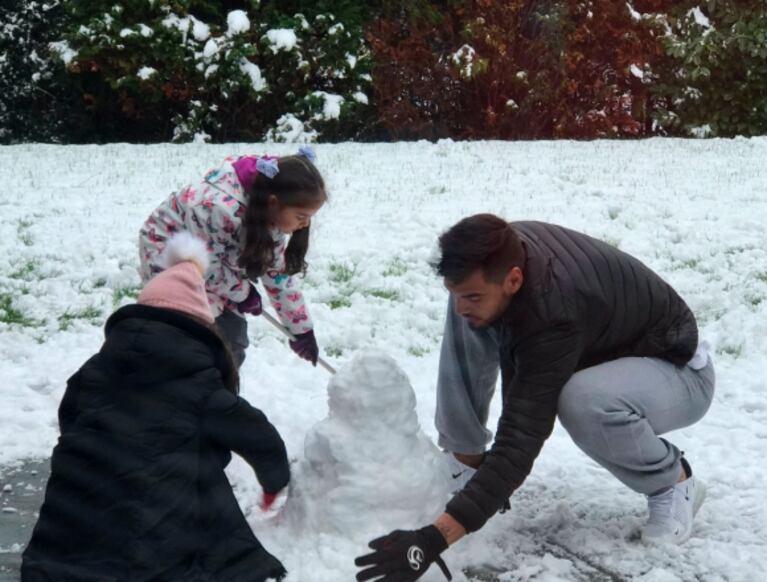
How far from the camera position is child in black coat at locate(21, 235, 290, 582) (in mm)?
2352

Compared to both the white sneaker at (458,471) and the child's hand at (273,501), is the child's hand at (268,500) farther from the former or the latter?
the white sneaker at (458,471)

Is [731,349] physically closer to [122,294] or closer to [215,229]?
[215,229]

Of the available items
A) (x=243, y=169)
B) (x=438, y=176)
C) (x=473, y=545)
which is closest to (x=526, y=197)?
(x=438, y=176)

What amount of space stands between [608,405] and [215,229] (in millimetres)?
→ 1372

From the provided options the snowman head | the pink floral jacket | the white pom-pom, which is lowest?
the snowman head

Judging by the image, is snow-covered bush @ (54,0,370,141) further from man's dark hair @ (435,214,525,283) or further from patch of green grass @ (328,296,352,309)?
man's dark hair @ (435,214,525,283)

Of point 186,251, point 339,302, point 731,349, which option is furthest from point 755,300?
point 186,251

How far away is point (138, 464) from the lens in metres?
2.36

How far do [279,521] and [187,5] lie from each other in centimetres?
940

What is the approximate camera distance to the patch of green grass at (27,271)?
5.55m

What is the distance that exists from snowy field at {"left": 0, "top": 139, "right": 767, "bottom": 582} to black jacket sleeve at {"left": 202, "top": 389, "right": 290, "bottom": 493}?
176mm

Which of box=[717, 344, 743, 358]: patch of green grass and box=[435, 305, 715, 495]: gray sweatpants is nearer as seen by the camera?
box=[435, 305, 715, 495]: gray sweatpants

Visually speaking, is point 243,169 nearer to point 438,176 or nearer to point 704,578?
point 704,578

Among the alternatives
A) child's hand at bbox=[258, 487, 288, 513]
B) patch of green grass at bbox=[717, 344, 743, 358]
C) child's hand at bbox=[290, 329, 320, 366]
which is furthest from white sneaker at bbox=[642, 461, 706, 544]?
patch of green grass at bbox=[717, 344, 743, 358]
